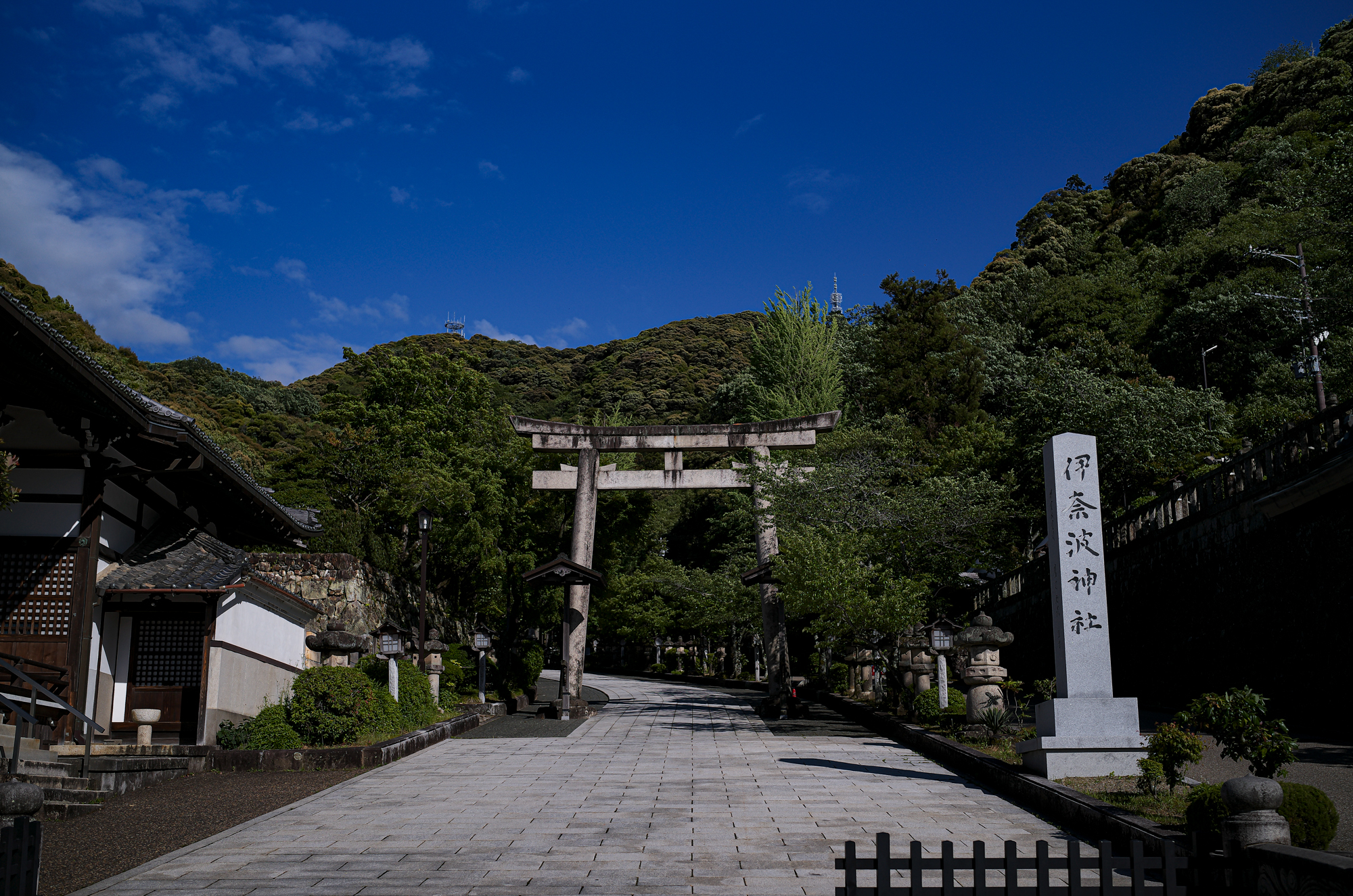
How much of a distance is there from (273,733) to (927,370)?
32.1 metres

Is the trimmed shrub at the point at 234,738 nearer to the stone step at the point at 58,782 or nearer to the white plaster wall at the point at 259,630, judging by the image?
the white plaster wall at the point at 259,630

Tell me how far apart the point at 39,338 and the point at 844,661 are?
20.3 m

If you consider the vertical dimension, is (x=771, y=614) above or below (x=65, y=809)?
above

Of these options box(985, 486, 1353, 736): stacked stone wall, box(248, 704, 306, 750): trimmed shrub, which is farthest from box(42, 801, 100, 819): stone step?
box(985, 486, 1353, 736): stacked stone wall

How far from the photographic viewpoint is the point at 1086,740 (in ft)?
29.6

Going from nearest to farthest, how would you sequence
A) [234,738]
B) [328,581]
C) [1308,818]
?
[1308,818] → [234,738] → [328,581]

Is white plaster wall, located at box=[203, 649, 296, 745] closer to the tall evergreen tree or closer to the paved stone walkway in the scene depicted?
the paved stone walkway

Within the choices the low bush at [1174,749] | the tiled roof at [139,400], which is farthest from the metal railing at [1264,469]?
the tiled roof at [139,400]

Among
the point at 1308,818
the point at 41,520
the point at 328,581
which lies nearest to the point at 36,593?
the point at 41,520

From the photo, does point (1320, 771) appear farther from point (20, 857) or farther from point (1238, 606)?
point (20, 857)

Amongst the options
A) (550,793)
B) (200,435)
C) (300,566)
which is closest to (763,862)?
(550,793)

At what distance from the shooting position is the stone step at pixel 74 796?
8.51m

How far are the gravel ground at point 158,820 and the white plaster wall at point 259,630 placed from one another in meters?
3.73

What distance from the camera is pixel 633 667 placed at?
50.2 m
